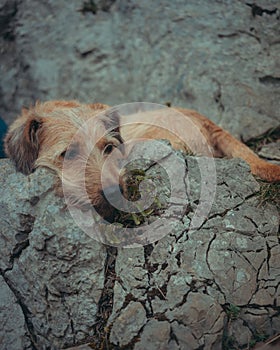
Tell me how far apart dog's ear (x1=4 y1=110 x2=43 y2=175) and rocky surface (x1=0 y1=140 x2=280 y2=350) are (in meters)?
0.38

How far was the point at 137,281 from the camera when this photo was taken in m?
3.95

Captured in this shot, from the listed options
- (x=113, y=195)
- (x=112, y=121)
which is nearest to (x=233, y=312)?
(x=113, y=195)

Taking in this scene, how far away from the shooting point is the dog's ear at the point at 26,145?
15.2 feet

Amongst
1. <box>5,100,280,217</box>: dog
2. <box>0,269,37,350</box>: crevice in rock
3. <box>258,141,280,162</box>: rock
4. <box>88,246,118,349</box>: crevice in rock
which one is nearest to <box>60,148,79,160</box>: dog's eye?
<box>5,100,280,217</box>: dog

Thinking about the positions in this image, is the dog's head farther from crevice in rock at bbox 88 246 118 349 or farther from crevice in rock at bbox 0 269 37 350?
crevice in rock at bbox 0 269 37 350

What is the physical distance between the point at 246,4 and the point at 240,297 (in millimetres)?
4286

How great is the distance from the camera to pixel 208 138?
5520 mm

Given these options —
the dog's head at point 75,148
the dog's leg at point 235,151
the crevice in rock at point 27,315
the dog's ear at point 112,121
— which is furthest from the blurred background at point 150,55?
the crevice in rock at point 27,315

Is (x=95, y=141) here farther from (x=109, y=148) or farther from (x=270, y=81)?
(x=270, y=81)

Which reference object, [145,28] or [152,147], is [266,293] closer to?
[152,147]

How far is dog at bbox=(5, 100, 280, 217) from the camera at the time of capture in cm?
436

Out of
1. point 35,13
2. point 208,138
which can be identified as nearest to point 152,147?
point 208,138

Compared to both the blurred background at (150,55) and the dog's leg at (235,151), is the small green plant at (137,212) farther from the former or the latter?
the blurred background at (150,55)

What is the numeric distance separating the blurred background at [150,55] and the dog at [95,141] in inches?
44.3
